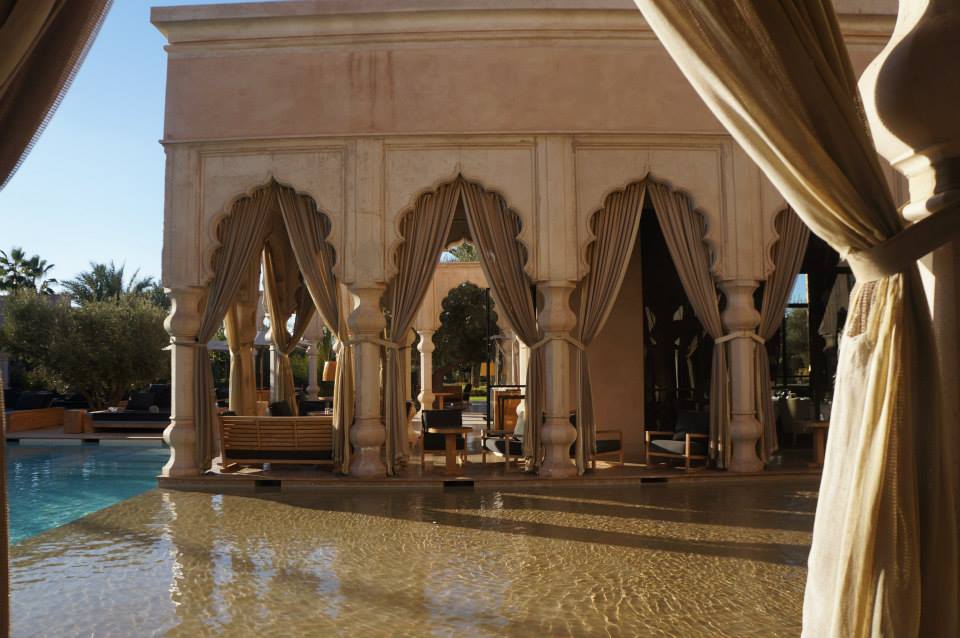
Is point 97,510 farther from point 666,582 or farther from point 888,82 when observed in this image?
point 888,82

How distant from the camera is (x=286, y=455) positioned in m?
9.05

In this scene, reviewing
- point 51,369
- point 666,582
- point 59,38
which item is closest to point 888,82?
point 59,38

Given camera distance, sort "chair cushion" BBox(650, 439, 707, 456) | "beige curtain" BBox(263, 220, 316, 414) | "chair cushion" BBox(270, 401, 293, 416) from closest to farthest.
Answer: "chair cushion" BBox(650, 439, 707, 456), "chair cushion" BBox(270, 401, 293, 416), "beige curtain" BBox(263, 220, 316, 414)

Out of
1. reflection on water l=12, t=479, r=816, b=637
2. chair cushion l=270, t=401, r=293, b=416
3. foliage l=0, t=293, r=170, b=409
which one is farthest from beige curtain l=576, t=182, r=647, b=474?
foliage l=0, t=293, r=170, b=409

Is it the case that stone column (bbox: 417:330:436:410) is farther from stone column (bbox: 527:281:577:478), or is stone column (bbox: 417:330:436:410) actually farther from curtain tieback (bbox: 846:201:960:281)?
curtain tieback (bbox: 846:201:960:281)

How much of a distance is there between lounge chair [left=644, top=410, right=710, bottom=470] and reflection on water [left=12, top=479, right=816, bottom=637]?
49.3 inches

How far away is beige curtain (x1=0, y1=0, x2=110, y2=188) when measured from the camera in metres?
2.20

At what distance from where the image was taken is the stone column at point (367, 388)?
870 centimetres

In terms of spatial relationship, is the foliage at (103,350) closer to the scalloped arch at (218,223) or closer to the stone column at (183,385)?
the stone column at (183,385)

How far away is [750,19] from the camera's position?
2.52 meters

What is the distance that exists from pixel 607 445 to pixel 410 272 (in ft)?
10.4

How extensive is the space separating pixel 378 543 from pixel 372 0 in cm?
608

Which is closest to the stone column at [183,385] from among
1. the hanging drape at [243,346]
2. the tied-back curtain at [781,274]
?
the hanging drape at [243,346]

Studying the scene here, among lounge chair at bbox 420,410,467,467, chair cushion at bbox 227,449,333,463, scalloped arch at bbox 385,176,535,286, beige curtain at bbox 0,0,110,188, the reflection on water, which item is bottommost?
the reflection on water
